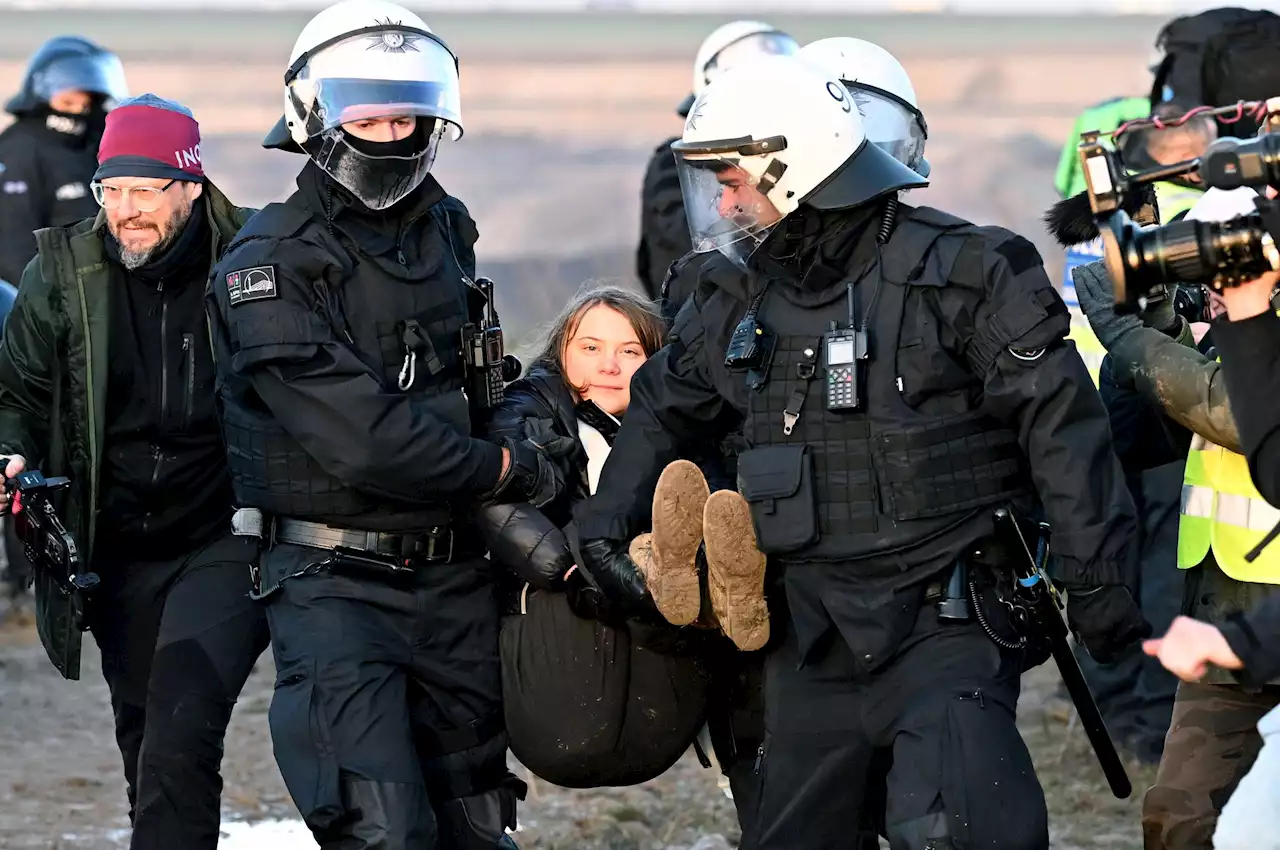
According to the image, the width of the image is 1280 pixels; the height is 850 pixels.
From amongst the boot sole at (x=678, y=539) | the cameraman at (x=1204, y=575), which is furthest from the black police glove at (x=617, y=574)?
the cameraman at (x=1204, y=575)

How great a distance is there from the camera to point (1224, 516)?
14.5 ft

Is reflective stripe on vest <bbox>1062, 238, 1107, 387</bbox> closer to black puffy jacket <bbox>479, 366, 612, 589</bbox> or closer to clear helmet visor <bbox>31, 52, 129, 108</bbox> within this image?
black puffy jacket <bbox>479, 366, 612, 589</bbox>

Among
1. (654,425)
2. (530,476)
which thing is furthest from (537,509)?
(654,425)

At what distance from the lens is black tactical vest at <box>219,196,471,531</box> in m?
4.70

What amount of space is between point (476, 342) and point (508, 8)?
25921 mm

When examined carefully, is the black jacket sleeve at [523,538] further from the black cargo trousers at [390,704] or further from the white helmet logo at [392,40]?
the white helmet logo at [392,40]

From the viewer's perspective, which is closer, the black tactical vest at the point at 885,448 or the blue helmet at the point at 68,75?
the black tactical vest at the point at 885,448

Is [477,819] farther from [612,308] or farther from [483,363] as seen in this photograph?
[612,308]

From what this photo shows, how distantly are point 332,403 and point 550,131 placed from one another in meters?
17.9

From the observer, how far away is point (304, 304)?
461 cm

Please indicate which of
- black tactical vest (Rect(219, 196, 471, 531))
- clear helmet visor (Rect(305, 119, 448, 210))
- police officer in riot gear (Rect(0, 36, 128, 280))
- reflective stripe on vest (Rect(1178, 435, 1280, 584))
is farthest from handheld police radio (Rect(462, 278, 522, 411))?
police officer in riot gear (Rect(0, 36, 128, 280))

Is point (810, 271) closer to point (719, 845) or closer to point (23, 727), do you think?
point (719, 845)

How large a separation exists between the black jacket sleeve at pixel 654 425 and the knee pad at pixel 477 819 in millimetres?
769

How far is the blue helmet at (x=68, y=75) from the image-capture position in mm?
9031
